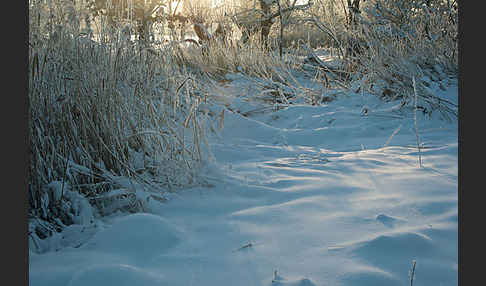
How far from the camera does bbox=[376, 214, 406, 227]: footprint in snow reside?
4.78 feet

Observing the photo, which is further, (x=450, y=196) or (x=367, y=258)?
(x=450, y=196)

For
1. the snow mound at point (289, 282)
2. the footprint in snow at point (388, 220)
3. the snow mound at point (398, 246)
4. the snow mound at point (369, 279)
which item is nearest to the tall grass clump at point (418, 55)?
the footprint in snow at point (388, 220)

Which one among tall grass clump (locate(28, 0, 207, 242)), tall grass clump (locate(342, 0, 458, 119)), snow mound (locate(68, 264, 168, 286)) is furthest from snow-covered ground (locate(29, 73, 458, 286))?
tall grass clump (locate(342, 0, 458, 119))

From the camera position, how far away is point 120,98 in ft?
6.59

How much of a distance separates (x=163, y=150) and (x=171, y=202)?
399 millimetres

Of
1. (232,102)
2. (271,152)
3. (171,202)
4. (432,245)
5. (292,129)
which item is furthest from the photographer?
(232,102)


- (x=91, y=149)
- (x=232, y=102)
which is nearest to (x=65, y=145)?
(x=91, y=149)

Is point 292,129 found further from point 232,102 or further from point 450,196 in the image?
point 450,196

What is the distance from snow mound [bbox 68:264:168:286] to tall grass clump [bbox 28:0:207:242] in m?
0.45

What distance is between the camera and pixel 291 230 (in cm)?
147

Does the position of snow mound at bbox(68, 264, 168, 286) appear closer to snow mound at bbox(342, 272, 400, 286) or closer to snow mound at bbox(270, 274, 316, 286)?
snow mound at bbox(270, 274, 316, 286)

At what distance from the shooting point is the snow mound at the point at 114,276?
111 cm

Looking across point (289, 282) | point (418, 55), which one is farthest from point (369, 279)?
point (418, 55)

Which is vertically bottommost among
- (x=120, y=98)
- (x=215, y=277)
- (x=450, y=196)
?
(x=215, y=277)
